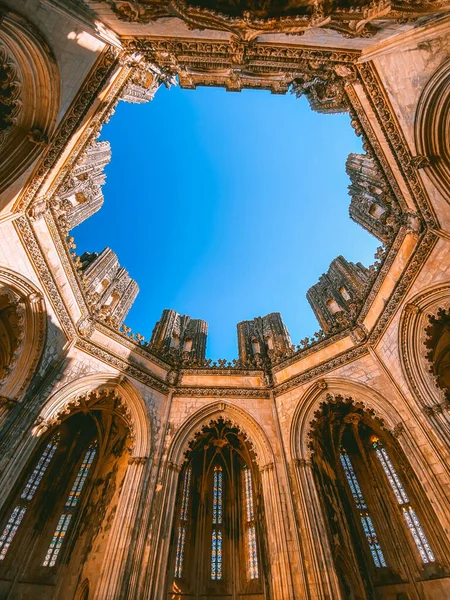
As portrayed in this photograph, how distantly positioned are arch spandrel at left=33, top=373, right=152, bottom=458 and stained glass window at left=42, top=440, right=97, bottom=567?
123 inches

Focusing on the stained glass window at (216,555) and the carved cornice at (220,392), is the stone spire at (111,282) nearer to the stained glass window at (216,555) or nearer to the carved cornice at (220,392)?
the carved cornice at (220,392)

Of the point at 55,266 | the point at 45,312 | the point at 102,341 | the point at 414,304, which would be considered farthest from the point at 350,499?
the point at 55,266

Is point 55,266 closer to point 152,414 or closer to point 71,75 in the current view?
point 71,75

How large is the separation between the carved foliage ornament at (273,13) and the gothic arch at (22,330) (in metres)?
7.04

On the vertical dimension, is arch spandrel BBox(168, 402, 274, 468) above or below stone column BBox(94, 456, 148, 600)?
above

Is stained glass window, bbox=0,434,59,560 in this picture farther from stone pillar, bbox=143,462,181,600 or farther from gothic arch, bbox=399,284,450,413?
gothic arch, bbox=399,284,450,413

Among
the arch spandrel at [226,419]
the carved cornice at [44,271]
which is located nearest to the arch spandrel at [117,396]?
the arch spandrel at [226,419]

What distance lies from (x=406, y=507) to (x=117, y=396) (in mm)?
12158

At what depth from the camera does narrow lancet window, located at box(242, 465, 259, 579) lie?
10922 mm

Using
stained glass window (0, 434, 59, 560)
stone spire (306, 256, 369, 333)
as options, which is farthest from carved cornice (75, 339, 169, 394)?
stone spire (306, 256, 369, 333)

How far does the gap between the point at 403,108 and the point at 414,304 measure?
5600 millimetres

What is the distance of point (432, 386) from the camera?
871 cm

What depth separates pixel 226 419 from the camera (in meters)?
11.9

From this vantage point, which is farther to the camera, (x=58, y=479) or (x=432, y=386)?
(x=58, y=479)
